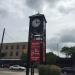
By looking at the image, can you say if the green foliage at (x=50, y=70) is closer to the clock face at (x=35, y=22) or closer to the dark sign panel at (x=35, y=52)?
the dark sign panel at (x=35, y=52)

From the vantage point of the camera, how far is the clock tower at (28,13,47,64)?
28.4 metres

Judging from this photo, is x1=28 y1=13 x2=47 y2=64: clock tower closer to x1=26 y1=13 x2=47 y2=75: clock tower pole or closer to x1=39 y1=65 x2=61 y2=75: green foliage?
x1=26 y1=13 x2=47 y2=75: clock tower pole

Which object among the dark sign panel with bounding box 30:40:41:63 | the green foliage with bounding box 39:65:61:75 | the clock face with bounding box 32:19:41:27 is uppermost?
the clock face with bounding box 32:19:41:27

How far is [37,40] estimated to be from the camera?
2909cm

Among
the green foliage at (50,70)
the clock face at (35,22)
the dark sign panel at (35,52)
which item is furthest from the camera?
the clock face at (35,22)

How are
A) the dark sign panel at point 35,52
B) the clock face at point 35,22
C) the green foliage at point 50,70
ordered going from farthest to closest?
the clock face at point 35,22 → the dark sign panel at point 35,52 → the green foliage at point 50,70

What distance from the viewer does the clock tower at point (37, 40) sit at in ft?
93.1

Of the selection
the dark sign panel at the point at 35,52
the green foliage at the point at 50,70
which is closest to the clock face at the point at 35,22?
the dark sign panel at the point at 35,52

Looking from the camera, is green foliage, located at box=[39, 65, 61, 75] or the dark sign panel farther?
the dark sign panel

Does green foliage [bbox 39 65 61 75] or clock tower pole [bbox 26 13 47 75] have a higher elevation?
clock tower pole [bbox 26 13 47 75]

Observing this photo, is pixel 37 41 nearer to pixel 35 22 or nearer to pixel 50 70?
pixel 35 22

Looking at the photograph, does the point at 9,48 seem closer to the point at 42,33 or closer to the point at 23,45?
the point at 23,45

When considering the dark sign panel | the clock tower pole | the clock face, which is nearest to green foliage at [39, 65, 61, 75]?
the clock tower pole

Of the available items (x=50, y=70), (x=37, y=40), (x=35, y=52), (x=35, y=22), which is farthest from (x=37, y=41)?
(x=50, y=70)
